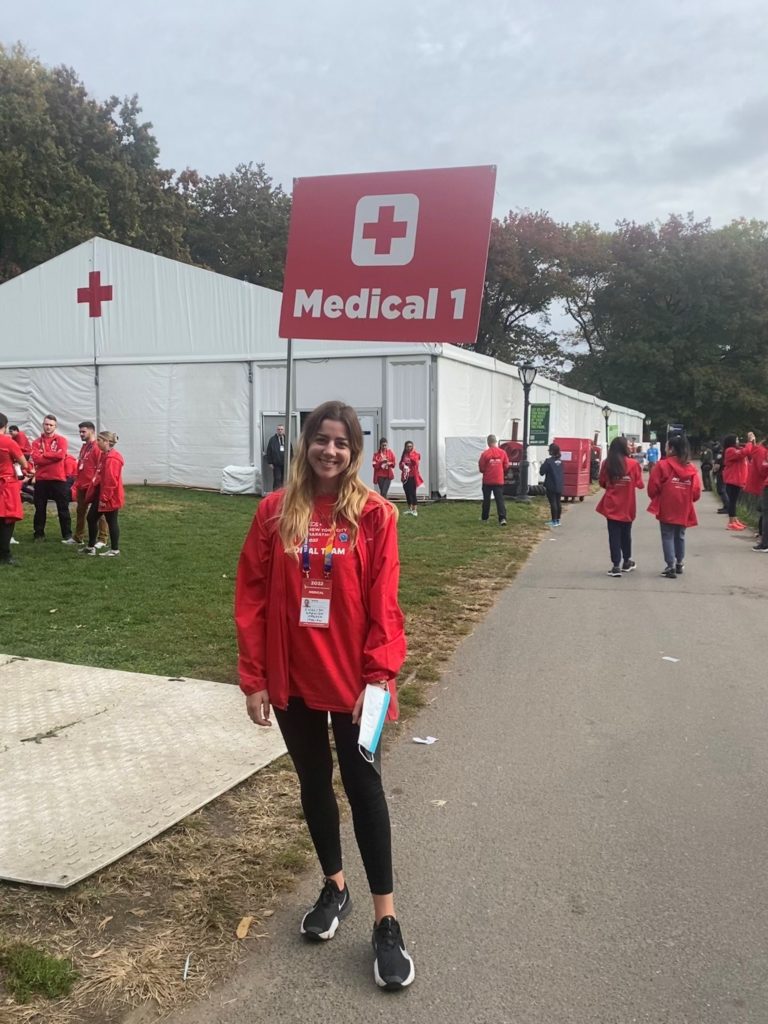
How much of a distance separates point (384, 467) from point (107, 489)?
803 centimetres

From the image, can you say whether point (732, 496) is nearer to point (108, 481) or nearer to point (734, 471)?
point (734, 471)

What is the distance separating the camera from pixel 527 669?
20.6 ft

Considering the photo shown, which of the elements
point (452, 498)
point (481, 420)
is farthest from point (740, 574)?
point (481, 420)

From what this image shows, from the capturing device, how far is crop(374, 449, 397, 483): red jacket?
17.8m

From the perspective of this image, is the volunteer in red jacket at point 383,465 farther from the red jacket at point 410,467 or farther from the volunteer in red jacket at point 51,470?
the volunteer in red jacket at point 51,470

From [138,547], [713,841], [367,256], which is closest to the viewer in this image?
[713,841]

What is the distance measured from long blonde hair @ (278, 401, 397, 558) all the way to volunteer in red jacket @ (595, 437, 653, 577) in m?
7.95

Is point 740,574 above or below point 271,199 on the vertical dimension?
below

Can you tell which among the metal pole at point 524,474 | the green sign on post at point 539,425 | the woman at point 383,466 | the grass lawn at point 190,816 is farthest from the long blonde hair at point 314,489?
the green sign on post at point 539,425

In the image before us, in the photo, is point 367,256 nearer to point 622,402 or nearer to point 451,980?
point 451,980

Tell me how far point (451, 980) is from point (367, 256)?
3.95m

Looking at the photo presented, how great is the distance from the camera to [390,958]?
262cm

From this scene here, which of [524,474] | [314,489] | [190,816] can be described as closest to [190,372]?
[524,474]

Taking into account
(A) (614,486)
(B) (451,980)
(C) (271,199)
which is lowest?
(B) (451,980)
